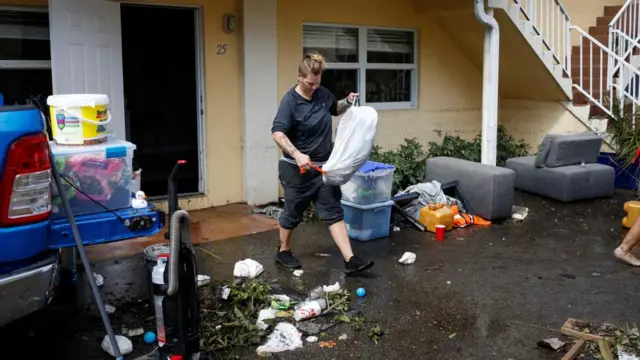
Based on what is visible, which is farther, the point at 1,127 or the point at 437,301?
the point at 437,301

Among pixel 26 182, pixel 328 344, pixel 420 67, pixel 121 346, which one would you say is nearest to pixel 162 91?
pixel 420 67

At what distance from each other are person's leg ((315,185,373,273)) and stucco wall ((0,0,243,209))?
2642mm

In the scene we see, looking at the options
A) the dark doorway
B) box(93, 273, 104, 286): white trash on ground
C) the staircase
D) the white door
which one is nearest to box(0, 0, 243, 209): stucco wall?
the dark doorway

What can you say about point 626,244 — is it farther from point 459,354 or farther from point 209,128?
point 209,128

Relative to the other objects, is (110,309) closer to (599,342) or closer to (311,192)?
(311,192)

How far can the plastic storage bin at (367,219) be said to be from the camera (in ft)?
20.4

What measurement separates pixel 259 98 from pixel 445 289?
3.59 meters

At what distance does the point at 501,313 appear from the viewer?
4500mm

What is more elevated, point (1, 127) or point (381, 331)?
point (1, 127)

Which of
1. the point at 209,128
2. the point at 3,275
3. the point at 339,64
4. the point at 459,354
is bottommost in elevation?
the point at 459,354

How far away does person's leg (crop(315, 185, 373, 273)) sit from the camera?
5105mm

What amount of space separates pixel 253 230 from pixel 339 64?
3022 mm

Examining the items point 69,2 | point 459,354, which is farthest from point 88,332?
point 69,2

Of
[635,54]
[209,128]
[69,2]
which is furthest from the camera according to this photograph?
[635,54]
